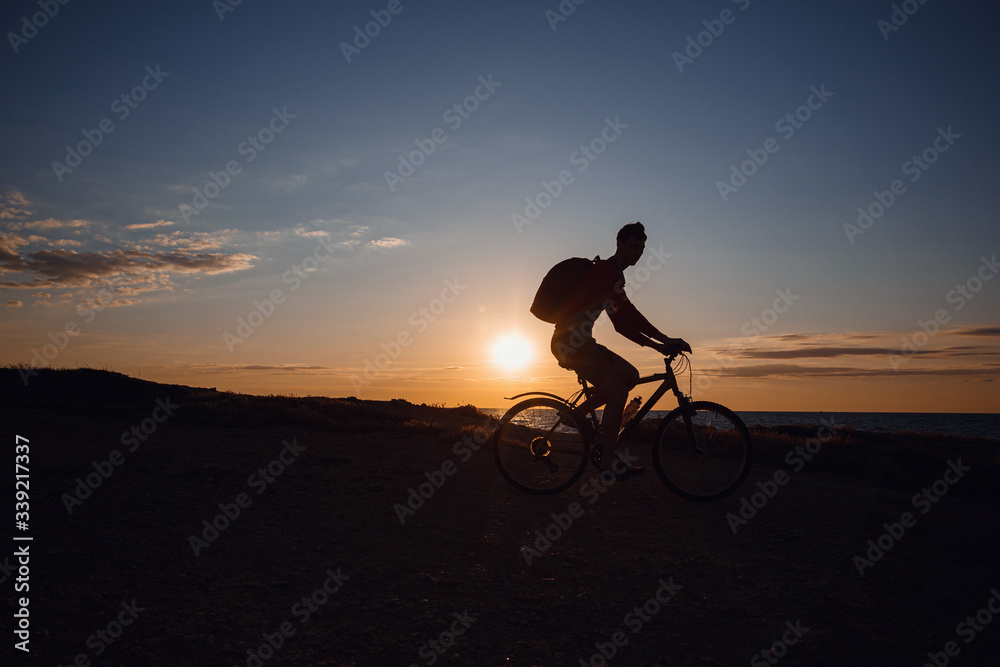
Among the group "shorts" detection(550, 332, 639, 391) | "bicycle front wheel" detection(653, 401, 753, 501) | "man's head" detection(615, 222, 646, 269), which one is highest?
"man's head" detection(615, 222, 646, 269)

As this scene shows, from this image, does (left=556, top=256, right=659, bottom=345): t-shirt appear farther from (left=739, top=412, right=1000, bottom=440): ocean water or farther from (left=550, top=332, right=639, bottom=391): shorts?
(left=739, top=412, right=1000, bottom=440): ocean water

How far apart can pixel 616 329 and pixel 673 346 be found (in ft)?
2.44

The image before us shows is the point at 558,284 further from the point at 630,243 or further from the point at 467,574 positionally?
the point at 467,574

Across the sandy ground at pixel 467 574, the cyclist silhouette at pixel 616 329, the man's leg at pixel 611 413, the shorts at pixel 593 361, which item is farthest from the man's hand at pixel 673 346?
the sandy ground at pixel 467 574

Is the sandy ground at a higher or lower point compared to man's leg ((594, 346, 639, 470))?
lower

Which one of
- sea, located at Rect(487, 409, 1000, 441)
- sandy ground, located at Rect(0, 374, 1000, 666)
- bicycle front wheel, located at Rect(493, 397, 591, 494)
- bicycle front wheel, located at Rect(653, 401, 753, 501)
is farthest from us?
sea, located at Rect(487, 409, 1000, 441)

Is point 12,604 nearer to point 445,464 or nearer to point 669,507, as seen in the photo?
point 445,464

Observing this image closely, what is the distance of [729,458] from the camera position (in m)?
7.04

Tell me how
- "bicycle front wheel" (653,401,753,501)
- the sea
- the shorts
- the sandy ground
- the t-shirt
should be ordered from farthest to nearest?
the sea < "bicycle front wheel" (653,401,753,501) < the shorts < the t-shirt < the sandy ground

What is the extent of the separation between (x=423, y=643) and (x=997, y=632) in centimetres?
377

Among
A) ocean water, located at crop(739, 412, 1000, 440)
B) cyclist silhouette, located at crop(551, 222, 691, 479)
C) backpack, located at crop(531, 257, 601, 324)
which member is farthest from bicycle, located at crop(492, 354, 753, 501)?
ocean water, located at crop(739, 412, 1000, 440)

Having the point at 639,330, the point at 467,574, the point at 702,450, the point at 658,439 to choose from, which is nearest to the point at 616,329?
the point at 639,330

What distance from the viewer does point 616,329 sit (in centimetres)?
675

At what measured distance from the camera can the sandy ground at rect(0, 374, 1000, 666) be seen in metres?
3.19
